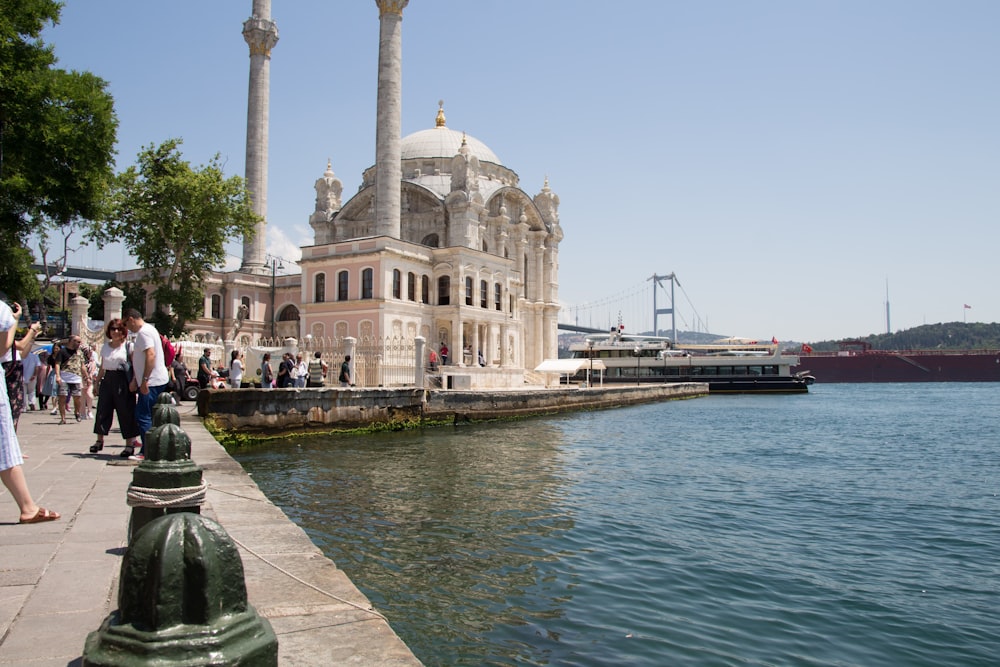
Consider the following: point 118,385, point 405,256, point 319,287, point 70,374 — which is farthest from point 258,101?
point 118,385

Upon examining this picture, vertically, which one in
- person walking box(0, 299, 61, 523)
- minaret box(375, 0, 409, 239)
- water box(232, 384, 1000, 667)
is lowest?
water box(232, 384, 1000, 667)

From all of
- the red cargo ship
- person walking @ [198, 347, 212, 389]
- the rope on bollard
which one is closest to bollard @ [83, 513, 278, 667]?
the rope on bollard

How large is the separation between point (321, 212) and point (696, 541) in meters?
38.8

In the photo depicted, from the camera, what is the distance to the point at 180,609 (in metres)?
1.39

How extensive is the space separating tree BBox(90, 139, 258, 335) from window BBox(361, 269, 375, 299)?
5.41 meters

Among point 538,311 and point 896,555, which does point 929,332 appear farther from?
point 896,555

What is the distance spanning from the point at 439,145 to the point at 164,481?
4600cm

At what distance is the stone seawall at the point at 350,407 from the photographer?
47.7 ft

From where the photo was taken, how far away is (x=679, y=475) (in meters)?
12.4

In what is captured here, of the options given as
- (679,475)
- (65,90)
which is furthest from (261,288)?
(679,475)

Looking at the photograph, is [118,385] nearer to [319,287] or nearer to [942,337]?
[319,287]

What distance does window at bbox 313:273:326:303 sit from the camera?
113 ft

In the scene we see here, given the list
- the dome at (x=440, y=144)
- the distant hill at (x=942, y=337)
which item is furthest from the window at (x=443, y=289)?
the distant hill at (x=942, y=337)

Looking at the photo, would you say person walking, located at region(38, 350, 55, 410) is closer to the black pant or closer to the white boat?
the black pant
